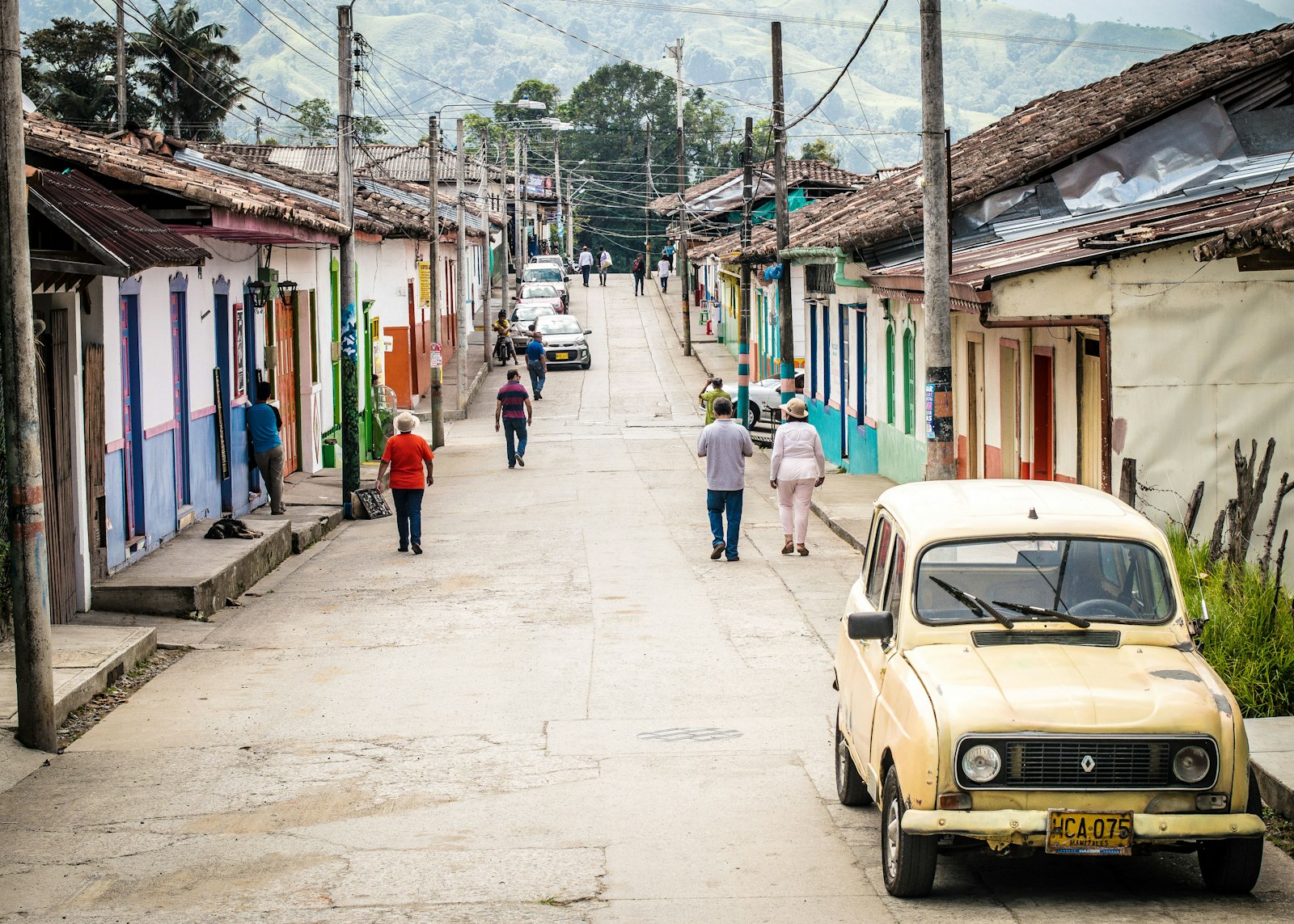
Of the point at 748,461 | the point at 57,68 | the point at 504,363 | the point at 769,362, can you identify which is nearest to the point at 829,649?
the point at 748,461

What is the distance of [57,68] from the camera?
60250mm

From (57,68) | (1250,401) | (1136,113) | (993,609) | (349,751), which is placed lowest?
(349,751)

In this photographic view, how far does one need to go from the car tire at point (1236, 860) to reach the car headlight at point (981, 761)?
3.04ft

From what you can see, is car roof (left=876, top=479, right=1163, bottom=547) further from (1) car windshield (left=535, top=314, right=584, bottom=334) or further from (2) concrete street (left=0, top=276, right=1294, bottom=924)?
(1) car windshield (left=535, top=314, right=584, bottom=334)

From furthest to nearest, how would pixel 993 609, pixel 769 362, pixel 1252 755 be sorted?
pixel 769 362 < pixel 1252 755 < pixel 993 609

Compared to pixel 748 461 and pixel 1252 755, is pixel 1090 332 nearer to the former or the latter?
pixel 1252 755

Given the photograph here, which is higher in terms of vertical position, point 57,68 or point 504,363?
point 57,68

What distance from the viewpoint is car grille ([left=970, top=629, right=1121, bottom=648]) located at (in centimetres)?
690

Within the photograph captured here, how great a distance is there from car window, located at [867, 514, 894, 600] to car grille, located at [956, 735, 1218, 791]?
1574 mm

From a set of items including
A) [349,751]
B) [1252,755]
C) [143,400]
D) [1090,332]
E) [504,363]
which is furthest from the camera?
[504,363]

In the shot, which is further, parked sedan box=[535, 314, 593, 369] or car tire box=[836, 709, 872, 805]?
parked sedan box=[535, 314, 593, 369]

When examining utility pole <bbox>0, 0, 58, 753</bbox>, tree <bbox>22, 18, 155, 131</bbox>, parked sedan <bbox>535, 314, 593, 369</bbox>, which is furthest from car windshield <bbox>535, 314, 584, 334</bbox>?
utility pole <bbox>0, 0, 58, 753</bbox>

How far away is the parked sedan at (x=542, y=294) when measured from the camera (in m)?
61.2

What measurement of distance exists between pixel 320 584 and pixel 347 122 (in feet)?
29.6
